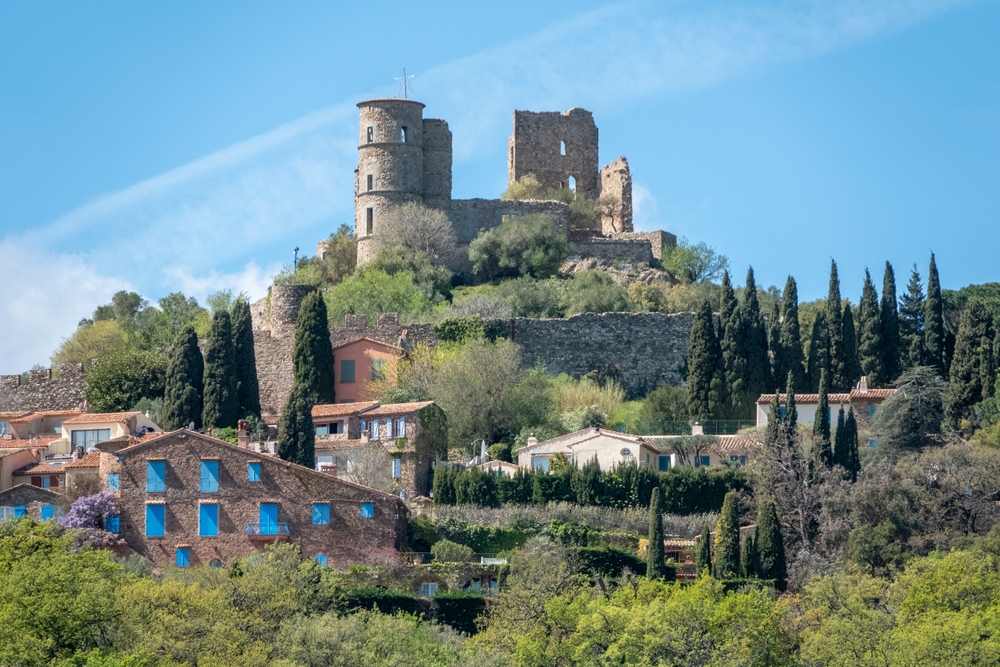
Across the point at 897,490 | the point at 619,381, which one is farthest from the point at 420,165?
the point at 897,490

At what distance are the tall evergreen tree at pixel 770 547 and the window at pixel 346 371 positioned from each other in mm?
17060

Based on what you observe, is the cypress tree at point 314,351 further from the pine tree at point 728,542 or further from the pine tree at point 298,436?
Result: the pine tree at point 728,542

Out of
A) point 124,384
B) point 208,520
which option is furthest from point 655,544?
point 124,384

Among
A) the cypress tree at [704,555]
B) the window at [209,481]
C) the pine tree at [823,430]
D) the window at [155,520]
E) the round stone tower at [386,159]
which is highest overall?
the round stone tower at [386,159]

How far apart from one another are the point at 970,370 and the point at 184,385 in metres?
23.7

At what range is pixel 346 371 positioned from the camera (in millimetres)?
76625

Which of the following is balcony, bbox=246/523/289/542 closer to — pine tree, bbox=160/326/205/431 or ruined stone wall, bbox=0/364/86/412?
pine tree, bbox=160/326/205/431

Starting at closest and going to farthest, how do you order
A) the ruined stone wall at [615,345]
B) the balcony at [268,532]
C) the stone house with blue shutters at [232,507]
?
the stone house with blue shutters at [232,507], the balcony at [268,532], the ruined stone wall at [615,345]

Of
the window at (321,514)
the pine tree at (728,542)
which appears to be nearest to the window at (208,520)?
the window at (321,514)

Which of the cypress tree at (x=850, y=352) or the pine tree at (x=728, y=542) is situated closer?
the pine tree at (x=728, y=542)

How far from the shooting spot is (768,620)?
197 feet

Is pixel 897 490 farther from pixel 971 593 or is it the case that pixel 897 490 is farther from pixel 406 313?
pixel 406 313

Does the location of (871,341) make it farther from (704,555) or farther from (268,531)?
(268,531)

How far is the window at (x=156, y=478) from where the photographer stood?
65375 mm
